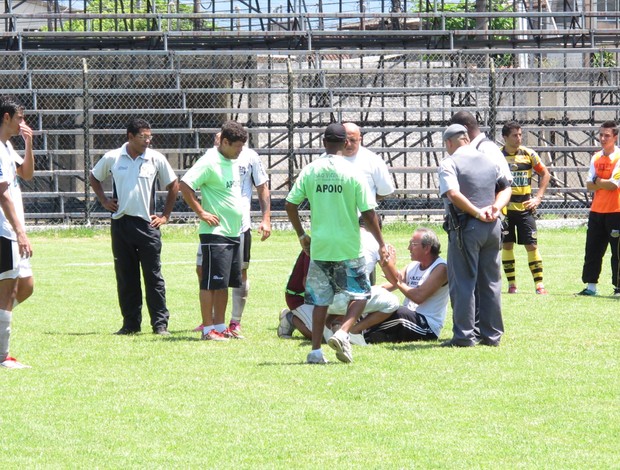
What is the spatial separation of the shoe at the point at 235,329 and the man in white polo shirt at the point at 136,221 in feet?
2.17

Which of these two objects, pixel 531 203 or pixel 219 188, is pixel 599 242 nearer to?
pixel 531 203

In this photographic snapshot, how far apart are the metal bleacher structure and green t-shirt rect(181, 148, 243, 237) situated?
518 inches

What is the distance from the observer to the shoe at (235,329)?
33.5 ft

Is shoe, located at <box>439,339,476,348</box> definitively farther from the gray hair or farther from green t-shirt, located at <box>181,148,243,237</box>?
green t-shirt, located at <box>181,148,243,237</box>

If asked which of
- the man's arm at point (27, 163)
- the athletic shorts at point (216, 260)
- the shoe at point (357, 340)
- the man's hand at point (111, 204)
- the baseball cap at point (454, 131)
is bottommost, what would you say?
the shoe at point (357, 340)

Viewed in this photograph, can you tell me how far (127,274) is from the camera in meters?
10.8

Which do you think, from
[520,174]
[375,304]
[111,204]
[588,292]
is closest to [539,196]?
[520,174]

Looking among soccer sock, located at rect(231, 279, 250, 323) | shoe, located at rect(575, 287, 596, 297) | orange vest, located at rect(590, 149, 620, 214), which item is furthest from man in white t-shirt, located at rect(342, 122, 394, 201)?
orange vest, located at rect(590, 149, 620, 214)

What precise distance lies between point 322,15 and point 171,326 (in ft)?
58.4

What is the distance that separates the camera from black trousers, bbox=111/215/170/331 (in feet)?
35.0

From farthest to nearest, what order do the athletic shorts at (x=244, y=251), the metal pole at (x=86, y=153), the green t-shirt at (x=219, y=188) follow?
the metal pole at (x=86, y=153) → the athletic shorts at (x=244, y=251) → the green t-shirt at (x=219, y=188)

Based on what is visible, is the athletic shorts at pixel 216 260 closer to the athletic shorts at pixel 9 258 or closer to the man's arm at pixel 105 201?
the man's arm at pixel 105 201

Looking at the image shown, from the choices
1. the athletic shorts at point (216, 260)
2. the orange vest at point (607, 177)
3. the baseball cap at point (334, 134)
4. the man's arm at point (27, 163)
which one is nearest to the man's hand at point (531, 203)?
the orange vest at point (607, 177)

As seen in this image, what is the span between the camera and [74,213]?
77.3 ft
